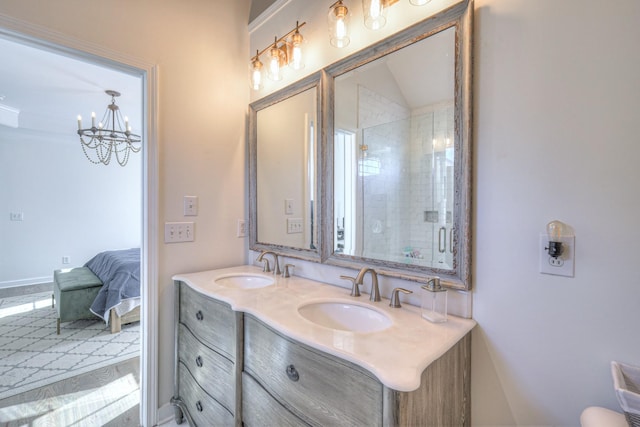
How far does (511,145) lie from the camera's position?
92 centimetres

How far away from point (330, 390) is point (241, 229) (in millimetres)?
1384

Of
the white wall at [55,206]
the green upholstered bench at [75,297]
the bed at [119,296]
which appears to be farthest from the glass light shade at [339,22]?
the white wall at [55,206]

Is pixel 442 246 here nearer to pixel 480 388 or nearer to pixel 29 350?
pixel 480 388

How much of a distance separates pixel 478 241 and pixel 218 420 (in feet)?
4.24

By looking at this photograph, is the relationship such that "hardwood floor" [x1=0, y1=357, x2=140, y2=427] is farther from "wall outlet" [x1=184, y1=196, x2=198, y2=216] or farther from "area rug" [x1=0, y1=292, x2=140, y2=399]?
"wall outlet" [x1=184, y1=196, x2=198, y2=216]

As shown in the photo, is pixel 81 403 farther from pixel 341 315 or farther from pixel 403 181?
pixel 403 181

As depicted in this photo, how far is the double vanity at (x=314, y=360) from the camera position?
728mm

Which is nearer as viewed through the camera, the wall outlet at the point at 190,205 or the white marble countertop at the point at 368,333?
the white marble countertop at the point at 368,333

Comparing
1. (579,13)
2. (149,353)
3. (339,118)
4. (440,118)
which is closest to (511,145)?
(440,118)

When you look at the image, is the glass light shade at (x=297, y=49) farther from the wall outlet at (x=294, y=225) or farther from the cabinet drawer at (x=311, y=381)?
the cabinet drawer at (x=311, y=381)

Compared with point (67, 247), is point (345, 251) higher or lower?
higher

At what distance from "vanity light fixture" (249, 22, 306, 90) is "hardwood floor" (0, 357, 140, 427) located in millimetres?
2142

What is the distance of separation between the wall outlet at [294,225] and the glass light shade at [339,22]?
0.93 meters

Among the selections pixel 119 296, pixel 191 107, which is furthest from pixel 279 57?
pixel 119 296
